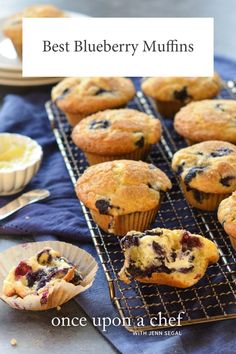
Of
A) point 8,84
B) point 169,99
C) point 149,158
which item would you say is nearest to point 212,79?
point 169,99

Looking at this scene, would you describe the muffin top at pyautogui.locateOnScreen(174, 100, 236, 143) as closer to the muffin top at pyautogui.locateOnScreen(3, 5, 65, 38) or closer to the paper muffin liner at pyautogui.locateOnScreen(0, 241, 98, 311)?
the paper muffin liner at pyautogui.locateOnScreen(0, 241, 98, 311)

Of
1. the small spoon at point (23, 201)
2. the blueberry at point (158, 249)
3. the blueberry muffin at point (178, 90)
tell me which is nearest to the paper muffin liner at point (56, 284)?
the blueberry at point (158, 249)

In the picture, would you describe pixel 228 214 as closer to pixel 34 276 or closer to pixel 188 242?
pixel 188 242

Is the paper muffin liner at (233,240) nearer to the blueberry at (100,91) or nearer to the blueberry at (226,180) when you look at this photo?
the blueberry at (226,180)

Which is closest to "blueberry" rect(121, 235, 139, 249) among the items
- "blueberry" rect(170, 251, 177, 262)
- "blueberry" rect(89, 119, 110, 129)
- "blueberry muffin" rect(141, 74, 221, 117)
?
"blueberry" rect(170, 251, 177, 262)

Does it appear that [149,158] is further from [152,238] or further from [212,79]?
[152,238]

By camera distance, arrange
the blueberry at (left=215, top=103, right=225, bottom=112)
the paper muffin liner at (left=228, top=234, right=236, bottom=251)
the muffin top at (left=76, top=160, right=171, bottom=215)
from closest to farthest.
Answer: the paper muffin liner at (left=228, top=234, right=236, bottom=251) → the muffin top at (left=76, top=160, right=171, bottom=215) → the blueberry at (left=215, top=103, right=225, bottom=112)
